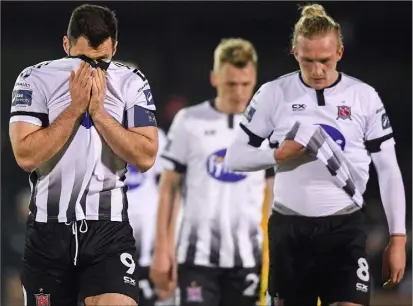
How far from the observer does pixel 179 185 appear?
7.27 meters

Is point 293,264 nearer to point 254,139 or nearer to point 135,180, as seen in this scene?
point 254,139

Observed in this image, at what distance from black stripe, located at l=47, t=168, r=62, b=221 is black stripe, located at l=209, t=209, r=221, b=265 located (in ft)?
8.04

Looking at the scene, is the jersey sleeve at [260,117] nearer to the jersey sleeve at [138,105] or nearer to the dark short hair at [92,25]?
the jersey sleeve at [138,105]

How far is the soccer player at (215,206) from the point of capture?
7.06 meters

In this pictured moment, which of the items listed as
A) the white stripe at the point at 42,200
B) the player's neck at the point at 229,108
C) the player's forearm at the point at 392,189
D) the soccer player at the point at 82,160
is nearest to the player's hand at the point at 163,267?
the player's neck at the point at 229,108

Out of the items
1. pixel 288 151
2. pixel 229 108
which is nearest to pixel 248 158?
pixel 288 151

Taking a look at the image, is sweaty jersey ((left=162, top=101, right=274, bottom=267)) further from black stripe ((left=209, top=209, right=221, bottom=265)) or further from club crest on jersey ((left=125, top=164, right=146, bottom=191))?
club crest on jersey ((left=125, top=164, right=146, bottom=191))

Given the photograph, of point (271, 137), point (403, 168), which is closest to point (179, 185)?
point (271, 137)

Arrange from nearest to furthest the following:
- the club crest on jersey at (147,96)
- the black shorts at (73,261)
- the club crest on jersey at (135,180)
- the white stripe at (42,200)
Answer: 1. the black shorts at (73,261)
2. the white stripe at (42,200)
3. the club crest on jersey at (147,96)
4. the club crest on jersey at (135,180)

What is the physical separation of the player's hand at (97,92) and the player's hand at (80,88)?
0.9 inches

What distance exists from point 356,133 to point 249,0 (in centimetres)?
921

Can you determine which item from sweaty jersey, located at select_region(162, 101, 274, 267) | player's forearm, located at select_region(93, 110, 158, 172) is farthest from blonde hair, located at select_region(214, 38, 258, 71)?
player's forearm, located at select_region(93, 110, 158, 172)

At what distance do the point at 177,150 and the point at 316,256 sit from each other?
6.79ft

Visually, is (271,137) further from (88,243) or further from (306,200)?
(88,243)
